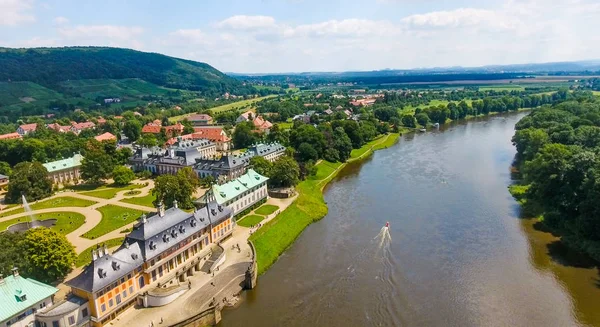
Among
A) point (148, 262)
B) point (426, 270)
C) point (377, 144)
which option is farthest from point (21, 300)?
point (377, 144)

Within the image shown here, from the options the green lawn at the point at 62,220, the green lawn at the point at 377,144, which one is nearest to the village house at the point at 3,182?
the green lawn at the point at 62,220

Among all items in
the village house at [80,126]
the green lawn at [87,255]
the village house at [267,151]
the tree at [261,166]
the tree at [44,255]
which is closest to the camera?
the tree at [44,255]

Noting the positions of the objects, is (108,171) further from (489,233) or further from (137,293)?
(489,233)

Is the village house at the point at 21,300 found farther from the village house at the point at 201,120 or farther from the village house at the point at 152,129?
the village house at the point at 201,120

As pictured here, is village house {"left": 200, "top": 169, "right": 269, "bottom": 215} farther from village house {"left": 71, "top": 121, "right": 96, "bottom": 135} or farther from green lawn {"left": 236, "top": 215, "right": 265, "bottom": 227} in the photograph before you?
village house {"left": 71, "top": 121, "right": 96, "bottom": 135}

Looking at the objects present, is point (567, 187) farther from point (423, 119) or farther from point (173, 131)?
point (173, 131)
